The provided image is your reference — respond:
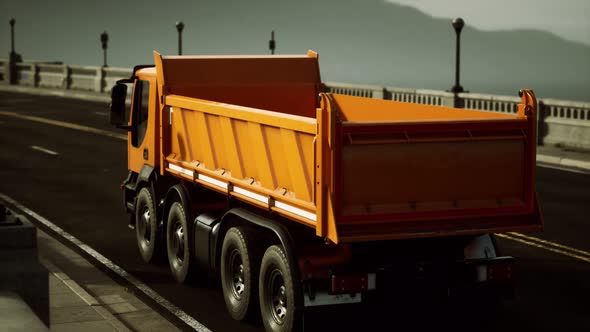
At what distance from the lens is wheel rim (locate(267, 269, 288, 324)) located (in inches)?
412

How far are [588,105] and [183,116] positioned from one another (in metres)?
17.6

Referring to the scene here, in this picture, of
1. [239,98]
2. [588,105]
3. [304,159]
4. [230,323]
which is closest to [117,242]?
[239,98]

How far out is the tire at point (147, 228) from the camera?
1435 cm

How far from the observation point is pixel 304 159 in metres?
10.0

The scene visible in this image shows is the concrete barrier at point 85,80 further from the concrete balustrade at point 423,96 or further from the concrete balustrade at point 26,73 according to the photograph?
the concrete balustrade at point 423,96

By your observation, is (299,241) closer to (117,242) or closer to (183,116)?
(183,116)

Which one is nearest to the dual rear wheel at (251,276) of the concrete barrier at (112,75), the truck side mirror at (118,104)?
the truck side mirror at (118,104)

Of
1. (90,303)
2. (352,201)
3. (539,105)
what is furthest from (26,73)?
(352,201)

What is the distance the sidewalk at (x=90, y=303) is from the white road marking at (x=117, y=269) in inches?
8.7

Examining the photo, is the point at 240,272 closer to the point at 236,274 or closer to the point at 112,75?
the point at 236,274

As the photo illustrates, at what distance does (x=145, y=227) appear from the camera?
1494 centimetres

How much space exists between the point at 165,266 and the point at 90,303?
2.78m

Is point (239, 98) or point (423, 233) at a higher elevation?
point (239, 98)

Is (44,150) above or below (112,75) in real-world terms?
below
